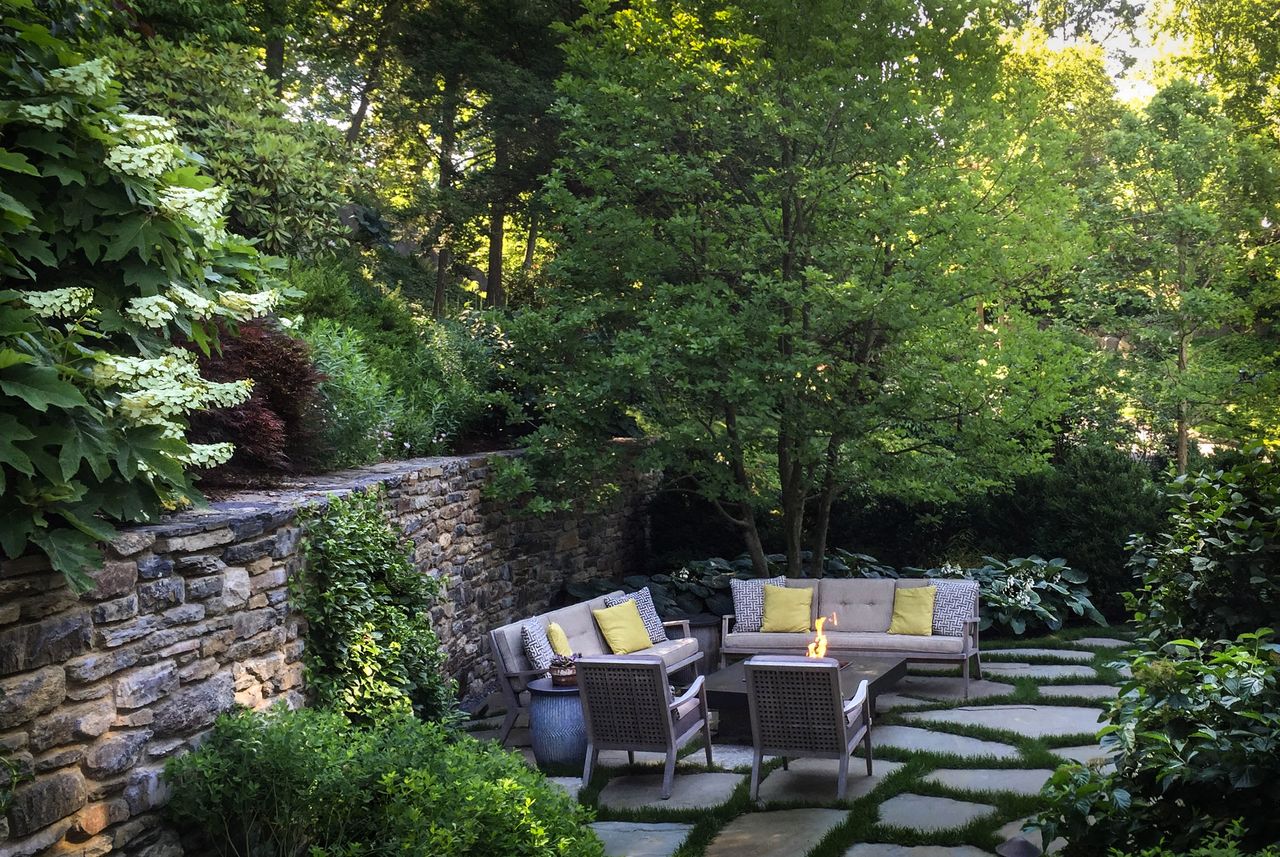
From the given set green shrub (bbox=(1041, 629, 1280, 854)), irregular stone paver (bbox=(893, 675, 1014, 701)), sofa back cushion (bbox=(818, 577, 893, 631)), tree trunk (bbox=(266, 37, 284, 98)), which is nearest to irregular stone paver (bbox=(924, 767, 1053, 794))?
green shrub (bbox=(1041, 629, 1280, 854))

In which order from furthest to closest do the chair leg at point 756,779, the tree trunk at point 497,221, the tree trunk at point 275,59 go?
the tree trunk at point 497,221 < the tree trunk at point 275,59 < the chair leg at point 756,779

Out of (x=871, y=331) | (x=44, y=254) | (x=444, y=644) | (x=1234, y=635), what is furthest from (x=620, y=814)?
(x=871, y=331)

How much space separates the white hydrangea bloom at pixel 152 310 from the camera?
3.73 m

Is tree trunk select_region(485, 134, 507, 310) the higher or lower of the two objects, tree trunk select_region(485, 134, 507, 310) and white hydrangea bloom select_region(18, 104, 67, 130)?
the higher

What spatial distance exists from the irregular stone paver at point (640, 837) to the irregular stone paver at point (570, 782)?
1.73 ft

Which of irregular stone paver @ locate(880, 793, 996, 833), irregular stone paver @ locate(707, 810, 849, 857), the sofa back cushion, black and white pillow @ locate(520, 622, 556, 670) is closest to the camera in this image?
irregular stone paver @ locate(707, 810, 849, 857)

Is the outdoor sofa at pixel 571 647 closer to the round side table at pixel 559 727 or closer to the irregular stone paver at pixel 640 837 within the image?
the round side table at pixel 559 727

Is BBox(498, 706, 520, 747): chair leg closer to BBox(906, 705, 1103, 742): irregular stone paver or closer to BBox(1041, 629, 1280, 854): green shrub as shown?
BBox(906, 705, 1103, 742): irregular stone paver

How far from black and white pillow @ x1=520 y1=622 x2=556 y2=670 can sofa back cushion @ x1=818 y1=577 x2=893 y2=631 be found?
2630 mm

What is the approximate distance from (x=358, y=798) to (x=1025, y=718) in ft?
15.8

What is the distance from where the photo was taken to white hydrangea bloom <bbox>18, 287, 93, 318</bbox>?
11.2ft

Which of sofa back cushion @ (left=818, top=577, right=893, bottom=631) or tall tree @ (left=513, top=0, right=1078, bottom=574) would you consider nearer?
tall tree @ (left=513, top=0, right=1078, bottom=574)

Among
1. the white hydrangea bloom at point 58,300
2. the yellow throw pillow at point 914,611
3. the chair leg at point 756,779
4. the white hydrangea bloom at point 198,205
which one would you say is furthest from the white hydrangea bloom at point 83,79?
the yellow throw pillow at point 914,611

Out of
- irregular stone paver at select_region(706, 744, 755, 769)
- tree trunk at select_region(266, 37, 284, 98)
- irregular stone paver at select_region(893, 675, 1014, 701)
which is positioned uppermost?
tree trunk at select_region(266, 37, 284, 98)
